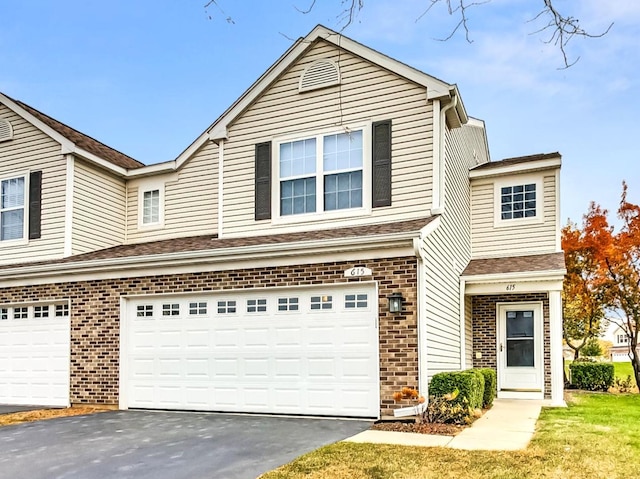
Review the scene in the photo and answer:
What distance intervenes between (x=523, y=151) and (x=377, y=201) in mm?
6279

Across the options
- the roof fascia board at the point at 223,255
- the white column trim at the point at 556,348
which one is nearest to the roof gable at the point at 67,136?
the roof fascia board at the point at 223,255

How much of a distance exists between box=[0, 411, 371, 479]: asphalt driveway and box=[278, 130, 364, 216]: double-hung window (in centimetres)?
408

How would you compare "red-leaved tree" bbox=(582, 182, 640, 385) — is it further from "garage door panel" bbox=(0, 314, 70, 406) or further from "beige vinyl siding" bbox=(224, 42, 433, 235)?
"garage door panel" bbox=(0, 314, 70, 406)

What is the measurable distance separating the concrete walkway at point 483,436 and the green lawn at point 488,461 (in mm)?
270

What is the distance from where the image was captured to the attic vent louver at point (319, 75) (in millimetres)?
12531

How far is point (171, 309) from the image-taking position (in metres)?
12.0

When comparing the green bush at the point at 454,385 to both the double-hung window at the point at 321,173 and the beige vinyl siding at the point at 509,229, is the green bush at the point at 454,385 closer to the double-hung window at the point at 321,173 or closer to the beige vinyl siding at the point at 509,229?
the double-hung window at the point at 321,173

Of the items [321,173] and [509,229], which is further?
[509,229]

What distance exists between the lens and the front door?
14.2 meters

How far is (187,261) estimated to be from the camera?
1175 cm

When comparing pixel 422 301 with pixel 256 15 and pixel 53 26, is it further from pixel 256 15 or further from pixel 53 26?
pixel 53 26

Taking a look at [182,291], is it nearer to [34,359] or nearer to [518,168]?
[34,359]

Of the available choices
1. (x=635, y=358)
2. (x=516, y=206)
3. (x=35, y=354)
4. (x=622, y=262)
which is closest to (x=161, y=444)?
(x=35, y=354)

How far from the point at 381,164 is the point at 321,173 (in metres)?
1.22
